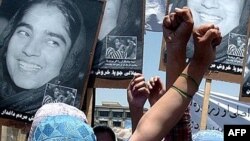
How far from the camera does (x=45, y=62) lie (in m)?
6.18

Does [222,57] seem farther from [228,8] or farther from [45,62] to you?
[45,62]

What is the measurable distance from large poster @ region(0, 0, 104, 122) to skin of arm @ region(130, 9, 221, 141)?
4.40 metres

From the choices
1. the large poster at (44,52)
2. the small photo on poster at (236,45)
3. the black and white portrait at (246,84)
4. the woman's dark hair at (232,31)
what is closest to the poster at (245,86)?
the black and white portrait at (246,84)

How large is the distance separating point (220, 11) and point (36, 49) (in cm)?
256

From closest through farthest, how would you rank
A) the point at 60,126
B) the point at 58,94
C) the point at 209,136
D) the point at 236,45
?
the point at 60,126, the point at 209,136, the point at 58,94, the point at 236,45

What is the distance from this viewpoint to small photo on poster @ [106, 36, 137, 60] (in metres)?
6.71

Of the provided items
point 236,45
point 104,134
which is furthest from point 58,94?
point 104,134

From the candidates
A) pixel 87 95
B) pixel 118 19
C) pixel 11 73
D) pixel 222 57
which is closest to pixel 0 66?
pixel 11 73

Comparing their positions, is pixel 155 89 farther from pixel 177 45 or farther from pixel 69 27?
pixel 69 27

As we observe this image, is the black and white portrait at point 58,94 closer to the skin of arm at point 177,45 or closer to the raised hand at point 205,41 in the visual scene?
the skin of arm at point 177,45

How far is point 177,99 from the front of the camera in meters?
1.40

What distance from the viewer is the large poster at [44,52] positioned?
590 centimetres

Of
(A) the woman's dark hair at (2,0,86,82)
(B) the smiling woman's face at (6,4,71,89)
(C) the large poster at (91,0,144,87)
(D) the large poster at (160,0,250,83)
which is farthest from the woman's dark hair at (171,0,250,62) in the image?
(B) the smiling woman's face at (6,4,71,89)

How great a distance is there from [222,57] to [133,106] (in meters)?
5.24
